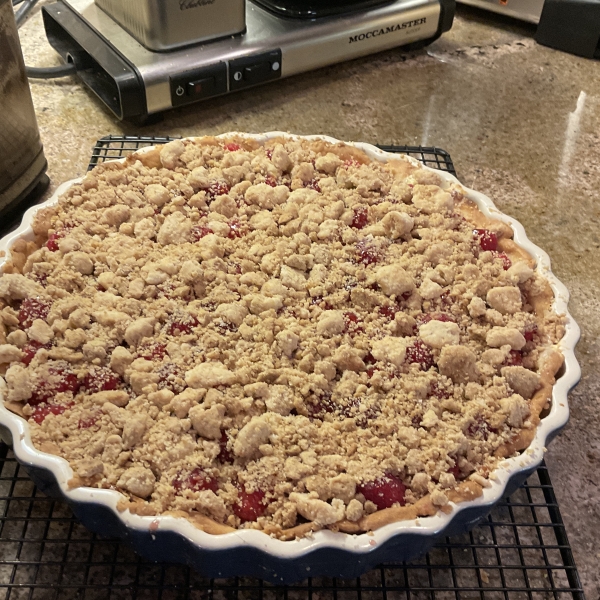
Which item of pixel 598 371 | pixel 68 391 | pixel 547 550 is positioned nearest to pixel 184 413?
pixel 68 391

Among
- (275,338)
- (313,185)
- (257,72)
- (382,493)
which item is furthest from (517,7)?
(382,493)

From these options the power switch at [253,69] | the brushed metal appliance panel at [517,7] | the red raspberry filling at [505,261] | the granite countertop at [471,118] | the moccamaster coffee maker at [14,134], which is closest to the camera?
the red raspberry filling at [505,261]

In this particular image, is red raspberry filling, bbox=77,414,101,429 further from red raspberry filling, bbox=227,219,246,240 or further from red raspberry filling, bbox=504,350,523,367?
red raspberry filling, bbox=504,350,523,367

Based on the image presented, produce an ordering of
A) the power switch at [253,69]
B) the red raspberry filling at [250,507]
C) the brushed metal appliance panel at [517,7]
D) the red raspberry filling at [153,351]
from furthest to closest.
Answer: the brushed metal appliance panel at [517,7] < the power switch at [253,69] < the red raspberry filling at [153,351] < the red raspberry filling at [250,507]

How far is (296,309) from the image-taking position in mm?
735

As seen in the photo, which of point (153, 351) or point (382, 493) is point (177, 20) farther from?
point (382, 493)

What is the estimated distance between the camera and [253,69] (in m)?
1.24

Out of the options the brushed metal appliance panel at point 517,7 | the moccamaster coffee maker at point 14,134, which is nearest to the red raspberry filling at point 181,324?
the moccamaster coffee maker at point 14,134

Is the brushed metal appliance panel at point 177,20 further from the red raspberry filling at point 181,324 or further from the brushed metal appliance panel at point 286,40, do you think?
the red raspberry filling at point 181,324

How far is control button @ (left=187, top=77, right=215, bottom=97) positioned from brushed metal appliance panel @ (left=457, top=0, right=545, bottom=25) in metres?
0.83

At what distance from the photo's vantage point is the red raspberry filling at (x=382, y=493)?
579 mm

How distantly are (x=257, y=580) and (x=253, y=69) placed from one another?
3.10 ft

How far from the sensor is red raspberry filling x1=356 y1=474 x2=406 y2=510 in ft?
1.90

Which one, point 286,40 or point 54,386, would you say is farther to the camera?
point 286,40
